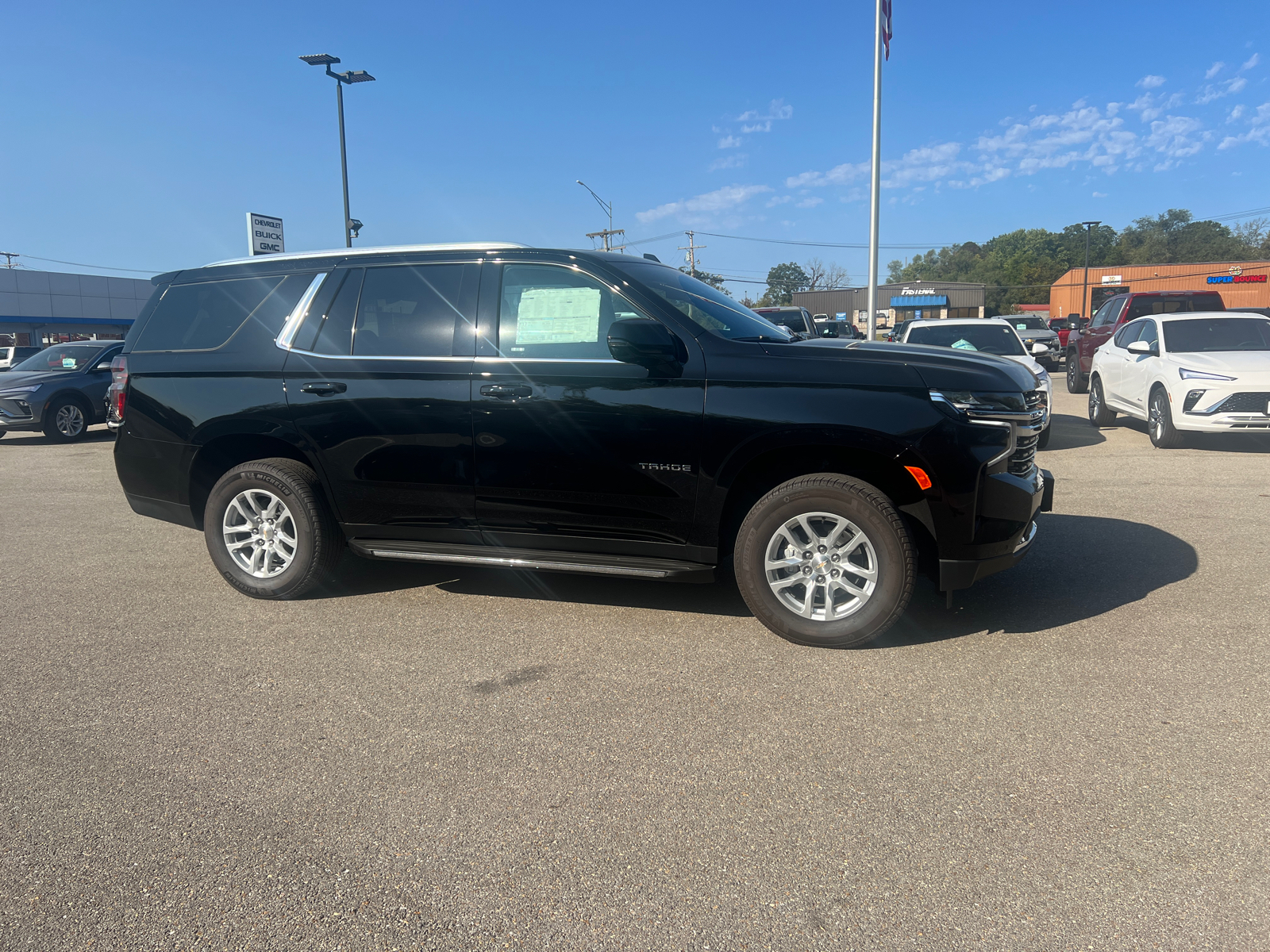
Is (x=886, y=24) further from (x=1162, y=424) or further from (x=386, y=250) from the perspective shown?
(x=386, y=250)

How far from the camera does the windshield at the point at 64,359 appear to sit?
48.4 feet

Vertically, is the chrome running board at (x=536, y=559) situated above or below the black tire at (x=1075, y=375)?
below

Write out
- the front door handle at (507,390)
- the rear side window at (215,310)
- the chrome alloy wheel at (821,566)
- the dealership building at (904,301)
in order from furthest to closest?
1. the dealership building at (904,301)
2. the rear side window at (215,310)
3. the front door handle at (507,390)
4. the chrome alloy wheel at (821,566)

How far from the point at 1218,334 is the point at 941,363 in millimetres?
8825

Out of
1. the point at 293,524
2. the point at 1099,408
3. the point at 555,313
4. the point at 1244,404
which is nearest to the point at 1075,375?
the point at 1099,408

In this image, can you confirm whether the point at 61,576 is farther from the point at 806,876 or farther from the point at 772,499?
the point at 806,876

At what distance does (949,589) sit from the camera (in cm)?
422

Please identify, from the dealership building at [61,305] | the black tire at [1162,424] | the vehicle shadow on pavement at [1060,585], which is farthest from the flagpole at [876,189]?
the dealership building at [61,305]

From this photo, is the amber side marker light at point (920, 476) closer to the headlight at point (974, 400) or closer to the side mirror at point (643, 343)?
the headlight at point (974, 400)

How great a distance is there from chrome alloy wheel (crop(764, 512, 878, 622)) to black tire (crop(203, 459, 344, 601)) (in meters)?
2.57

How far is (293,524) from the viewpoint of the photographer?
16.8 ft

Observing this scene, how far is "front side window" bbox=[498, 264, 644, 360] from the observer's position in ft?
14.8

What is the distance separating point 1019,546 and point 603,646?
2086 mm

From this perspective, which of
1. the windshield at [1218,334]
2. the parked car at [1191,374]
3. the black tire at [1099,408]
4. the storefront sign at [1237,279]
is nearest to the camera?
the parked car at [1191,374]
